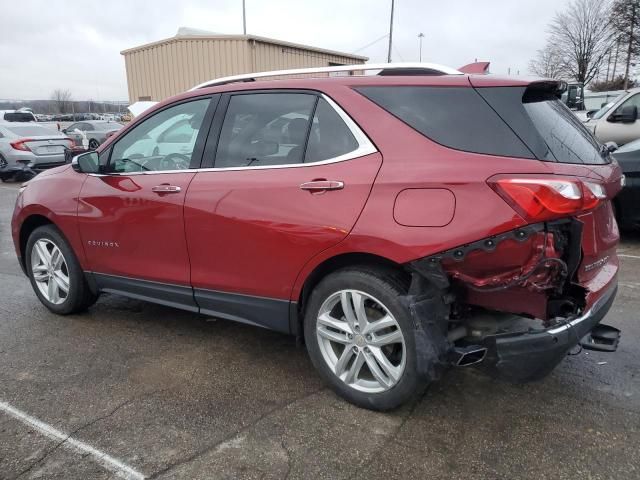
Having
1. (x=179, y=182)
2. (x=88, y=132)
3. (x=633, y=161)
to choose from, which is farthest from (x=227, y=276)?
(x=88, y=132)

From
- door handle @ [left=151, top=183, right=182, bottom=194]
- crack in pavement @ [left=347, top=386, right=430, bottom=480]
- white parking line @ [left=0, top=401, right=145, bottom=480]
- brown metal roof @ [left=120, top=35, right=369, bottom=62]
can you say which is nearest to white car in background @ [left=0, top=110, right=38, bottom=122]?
brown metal roof @ [left=120, top=35, right=369, bottom=62]

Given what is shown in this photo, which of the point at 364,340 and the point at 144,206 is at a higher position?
the point at 144,206

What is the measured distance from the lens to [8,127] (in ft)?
46.0

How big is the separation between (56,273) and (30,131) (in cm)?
1185

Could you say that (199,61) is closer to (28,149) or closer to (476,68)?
(28,149)

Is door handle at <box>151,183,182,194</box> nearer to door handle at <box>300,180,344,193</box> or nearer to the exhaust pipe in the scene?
door handle at <box>300,180,344,193</box>

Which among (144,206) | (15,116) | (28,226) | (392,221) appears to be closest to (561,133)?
(392,221)

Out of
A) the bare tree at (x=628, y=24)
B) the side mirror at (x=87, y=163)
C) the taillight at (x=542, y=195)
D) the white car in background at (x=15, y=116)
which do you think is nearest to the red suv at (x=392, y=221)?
the taillight at (x=542, y=195)

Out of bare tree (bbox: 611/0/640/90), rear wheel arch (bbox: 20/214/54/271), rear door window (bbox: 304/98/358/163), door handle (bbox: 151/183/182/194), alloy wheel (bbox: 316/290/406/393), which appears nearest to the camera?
alloy wheel (bbox: 316/290/406/393)

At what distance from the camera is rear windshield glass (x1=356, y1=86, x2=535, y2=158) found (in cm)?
249

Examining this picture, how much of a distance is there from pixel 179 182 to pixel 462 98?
69.3 inches

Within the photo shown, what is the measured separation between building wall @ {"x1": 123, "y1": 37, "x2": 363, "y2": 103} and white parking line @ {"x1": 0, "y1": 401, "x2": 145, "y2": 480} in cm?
1273

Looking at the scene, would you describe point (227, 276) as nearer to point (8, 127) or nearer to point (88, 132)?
point (8, 127)

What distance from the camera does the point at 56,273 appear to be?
4.26m
